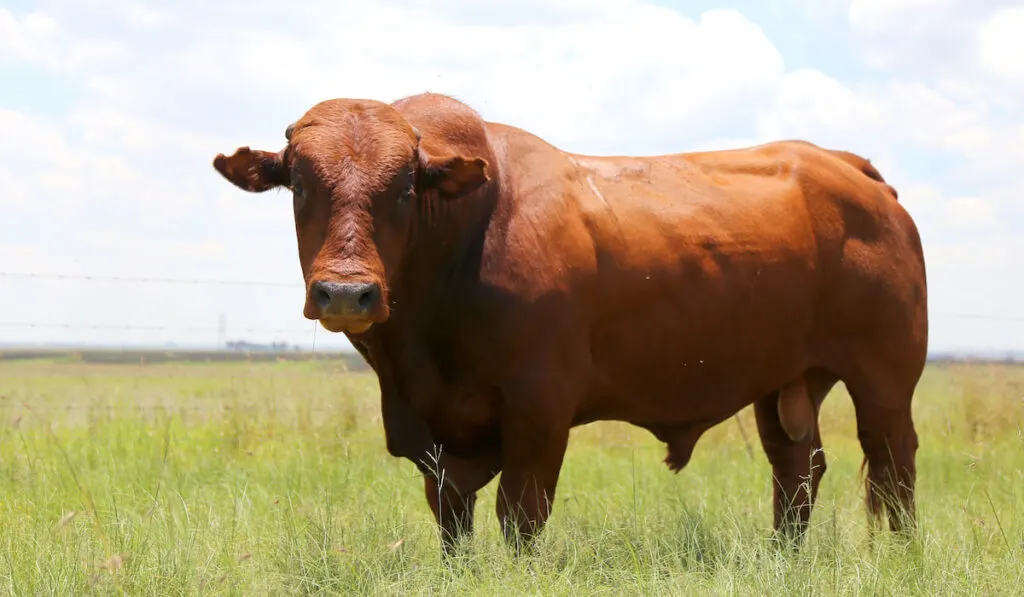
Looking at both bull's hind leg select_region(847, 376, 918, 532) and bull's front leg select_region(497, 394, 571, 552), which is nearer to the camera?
bull's front leg select_region(497, 394, 571, 552)

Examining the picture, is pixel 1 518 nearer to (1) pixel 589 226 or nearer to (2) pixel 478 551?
(2) pixel 478 551

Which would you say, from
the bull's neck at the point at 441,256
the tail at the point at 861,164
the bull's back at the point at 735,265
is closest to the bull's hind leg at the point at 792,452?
the bull's back at the point at 735,265

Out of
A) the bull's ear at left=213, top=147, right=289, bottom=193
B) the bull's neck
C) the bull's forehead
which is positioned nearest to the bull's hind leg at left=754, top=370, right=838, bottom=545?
the bull's neck

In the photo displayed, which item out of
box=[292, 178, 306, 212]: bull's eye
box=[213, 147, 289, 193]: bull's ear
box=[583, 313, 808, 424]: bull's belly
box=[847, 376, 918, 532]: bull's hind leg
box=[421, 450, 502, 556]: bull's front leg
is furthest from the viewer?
box=[847, 376, 918, 532]: bull's hind leg

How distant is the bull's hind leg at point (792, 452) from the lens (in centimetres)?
686

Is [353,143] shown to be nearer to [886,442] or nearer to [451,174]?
[451,174]

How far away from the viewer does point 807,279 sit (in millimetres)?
6234

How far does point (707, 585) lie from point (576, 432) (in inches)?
300

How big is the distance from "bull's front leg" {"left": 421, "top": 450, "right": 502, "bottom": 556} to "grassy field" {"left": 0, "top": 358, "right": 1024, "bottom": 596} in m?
0.14

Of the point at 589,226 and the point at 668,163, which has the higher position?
the point at 668,163

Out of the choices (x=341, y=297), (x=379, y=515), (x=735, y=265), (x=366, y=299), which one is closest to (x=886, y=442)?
(x=735, y=265)

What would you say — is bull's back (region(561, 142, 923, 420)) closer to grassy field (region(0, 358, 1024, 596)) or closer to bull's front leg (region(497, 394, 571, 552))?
bull's front leg (region(497, 394, 571, 552))

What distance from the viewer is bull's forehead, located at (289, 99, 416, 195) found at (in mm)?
4660

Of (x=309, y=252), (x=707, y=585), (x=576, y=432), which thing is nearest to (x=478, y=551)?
(x=707, y=585)
